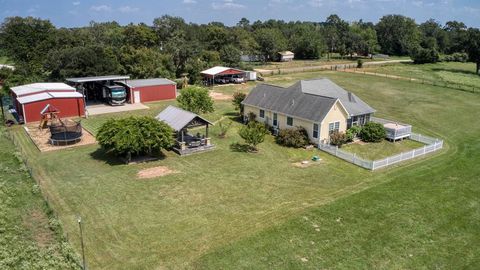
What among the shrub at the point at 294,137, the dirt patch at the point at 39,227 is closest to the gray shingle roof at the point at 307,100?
the shrub at the point at 294,137

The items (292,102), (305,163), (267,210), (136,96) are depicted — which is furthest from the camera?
(136,96)

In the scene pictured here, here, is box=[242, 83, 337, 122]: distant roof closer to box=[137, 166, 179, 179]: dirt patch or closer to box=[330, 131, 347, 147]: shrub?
box=[330, 131, 347, 147]: shrub

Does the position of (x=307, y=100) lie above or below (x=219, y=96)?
above

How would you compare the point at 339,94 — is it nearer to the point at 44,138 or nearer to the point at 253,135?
the point at 253,135

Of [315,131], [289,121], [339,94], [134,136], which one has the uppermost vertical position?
[339,94]

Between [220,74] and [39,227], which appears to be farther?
[220,74]

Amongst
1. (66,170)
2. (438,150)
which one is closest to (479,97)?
(438,150)

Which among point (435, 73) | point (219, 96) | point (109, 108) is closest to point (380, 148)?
point (219, 96)

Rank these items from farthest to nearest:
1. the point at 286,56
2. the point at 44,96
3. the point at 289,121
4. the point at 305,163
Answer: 1. the point at 286,56
2. the point at 44,96
3. the point at 289,121
4. the point at 305,163

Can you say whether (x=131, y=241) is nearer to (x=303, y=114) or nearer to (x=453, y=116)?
(x=303, y=114)

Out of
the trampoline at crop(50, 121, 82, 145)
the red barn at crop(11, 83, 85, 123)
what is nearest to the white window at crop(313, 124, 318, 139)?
the trampoline at crop(50, 121, 82, 145)
